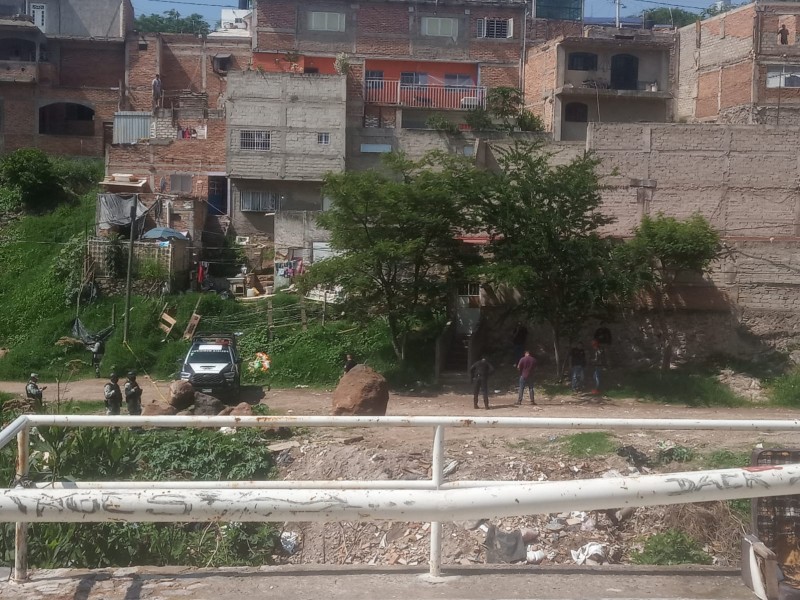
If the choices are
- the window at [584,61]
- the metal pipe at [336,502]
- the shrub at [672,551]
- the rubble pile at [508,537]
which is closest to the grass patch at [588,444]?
the rubble pile at [508,537]

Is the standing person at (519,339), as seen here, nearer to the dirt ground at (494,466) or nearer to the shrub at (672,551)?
the dirt ground at (494,466)

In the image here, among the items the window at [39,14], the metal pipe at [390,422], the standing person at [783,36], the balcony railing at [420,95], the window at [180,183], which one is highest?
the window at [39,14]

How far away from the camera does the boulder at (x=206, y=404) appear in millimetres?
20375

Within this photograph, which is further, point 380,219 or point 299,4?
point 299,4

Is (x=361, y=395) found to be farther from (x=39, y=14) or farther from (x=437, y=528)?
(x=39, y=14)

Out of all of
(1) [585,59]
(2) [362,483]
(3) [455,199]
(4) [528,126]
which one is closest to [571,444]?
(2) [362,483]

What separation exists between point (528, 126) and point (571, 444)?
2947 centimetres

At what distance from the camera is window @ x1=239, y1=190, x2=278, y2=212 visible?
38.1 meters

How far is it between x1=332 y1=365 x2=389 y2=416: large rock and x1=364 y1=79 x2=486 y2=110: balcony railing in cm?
2655

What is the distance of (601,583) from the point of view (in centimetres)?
437

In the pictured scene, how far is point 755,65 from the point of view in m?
41.5

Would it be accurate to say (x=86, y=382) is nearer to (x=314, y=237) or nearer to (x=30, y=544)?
(x=314, y=237)

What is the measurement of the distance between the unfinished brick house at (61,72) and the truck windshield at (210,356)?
24701 mm

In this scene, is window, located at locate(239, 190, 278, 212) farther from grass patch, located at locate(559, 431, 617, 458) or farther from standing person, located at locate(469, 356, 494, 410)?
grass patch, located at locate(559, 431, 617, 458)
